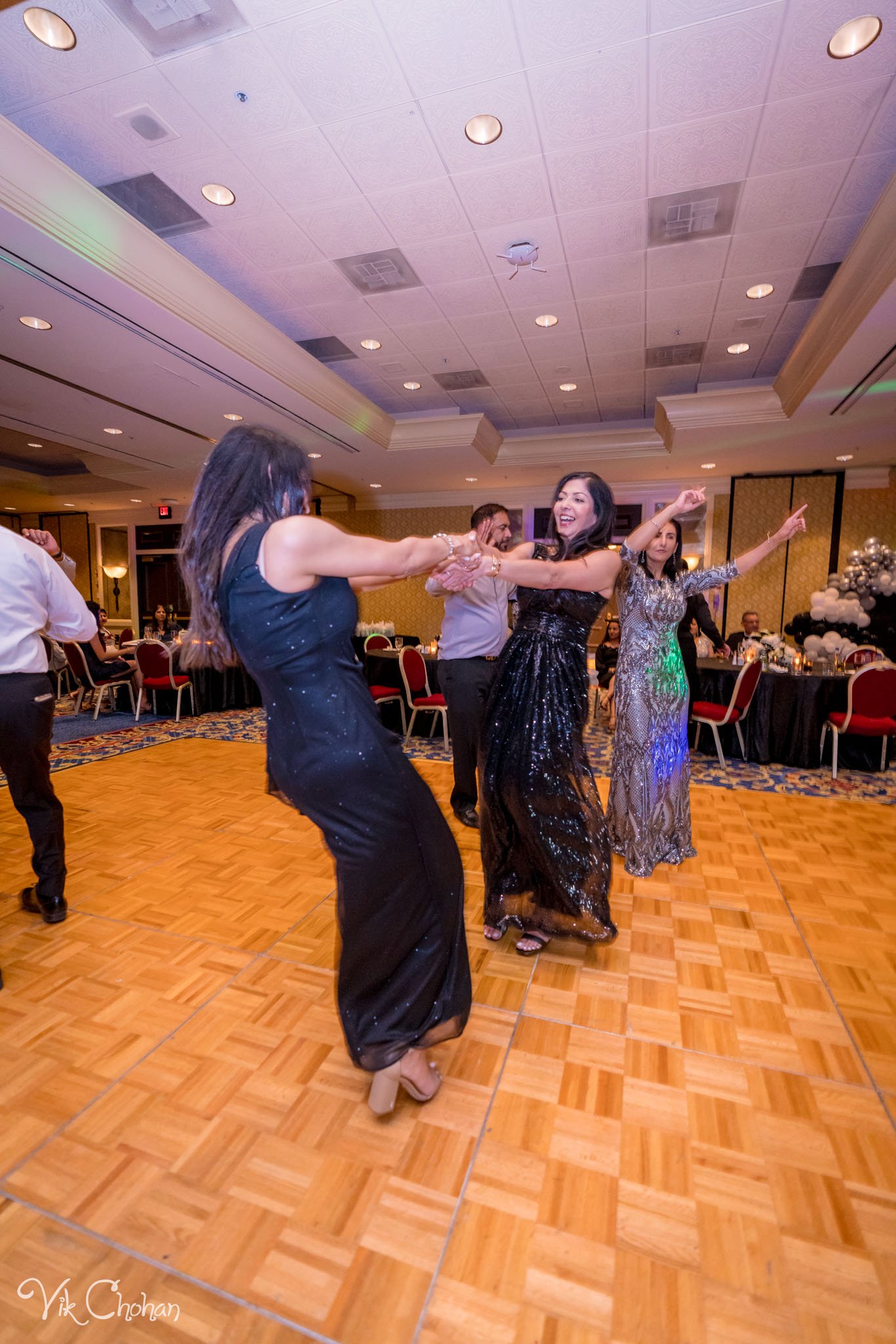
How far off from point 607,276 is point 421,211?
1.53 m

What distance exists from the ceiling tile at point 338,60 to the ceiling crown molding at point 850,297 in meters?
2.84

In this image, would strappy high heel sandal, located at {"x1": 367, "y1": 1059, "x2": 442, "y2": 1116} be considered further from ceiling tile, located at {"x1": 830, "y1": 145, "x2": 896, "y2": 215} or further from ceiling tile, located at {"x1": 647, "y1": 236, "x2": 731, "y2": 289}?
ceiling tile, located at {"x1": 647, "y1": 236, "x2": 731, "y2": 289}

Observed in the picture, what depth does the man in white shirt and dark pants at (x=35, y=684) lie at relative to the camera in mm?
1985

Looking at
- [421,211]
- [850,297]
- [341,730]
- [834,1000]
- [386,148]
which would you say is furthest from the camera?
[850,297]

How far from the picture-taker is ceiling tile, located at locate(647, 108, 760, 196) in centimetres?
299

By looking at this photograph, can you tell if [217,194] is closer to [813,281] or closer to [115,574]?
[813,281]

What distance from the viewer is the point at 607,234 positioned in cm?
387

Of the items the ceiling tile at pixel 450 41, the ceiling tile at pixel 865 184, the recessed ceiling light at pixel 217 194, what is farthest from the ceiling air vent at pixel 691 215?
the recessed ceiling light at pixel 217 194

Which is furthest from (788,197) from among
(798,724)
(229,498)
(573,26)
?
(229,498)

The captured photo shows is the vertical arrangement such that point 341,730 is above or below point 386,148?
below

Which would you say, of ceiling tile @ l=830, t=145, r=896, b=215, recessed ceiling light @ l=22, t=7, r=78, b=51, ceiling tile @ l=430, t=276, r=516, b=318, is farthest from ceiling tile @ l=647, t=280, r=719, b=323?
recessed ceiling light @ l=22, t=7, r=78, b=51

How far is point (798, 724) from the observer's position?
4707mm

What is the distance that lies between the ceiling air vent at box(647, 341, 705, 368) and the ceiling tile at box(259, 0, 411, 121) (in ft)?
12.0

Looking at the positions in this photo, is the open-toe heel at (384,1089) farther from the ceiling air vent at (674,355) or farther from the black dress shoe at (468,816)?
the ceiling air vent at (674,355)
